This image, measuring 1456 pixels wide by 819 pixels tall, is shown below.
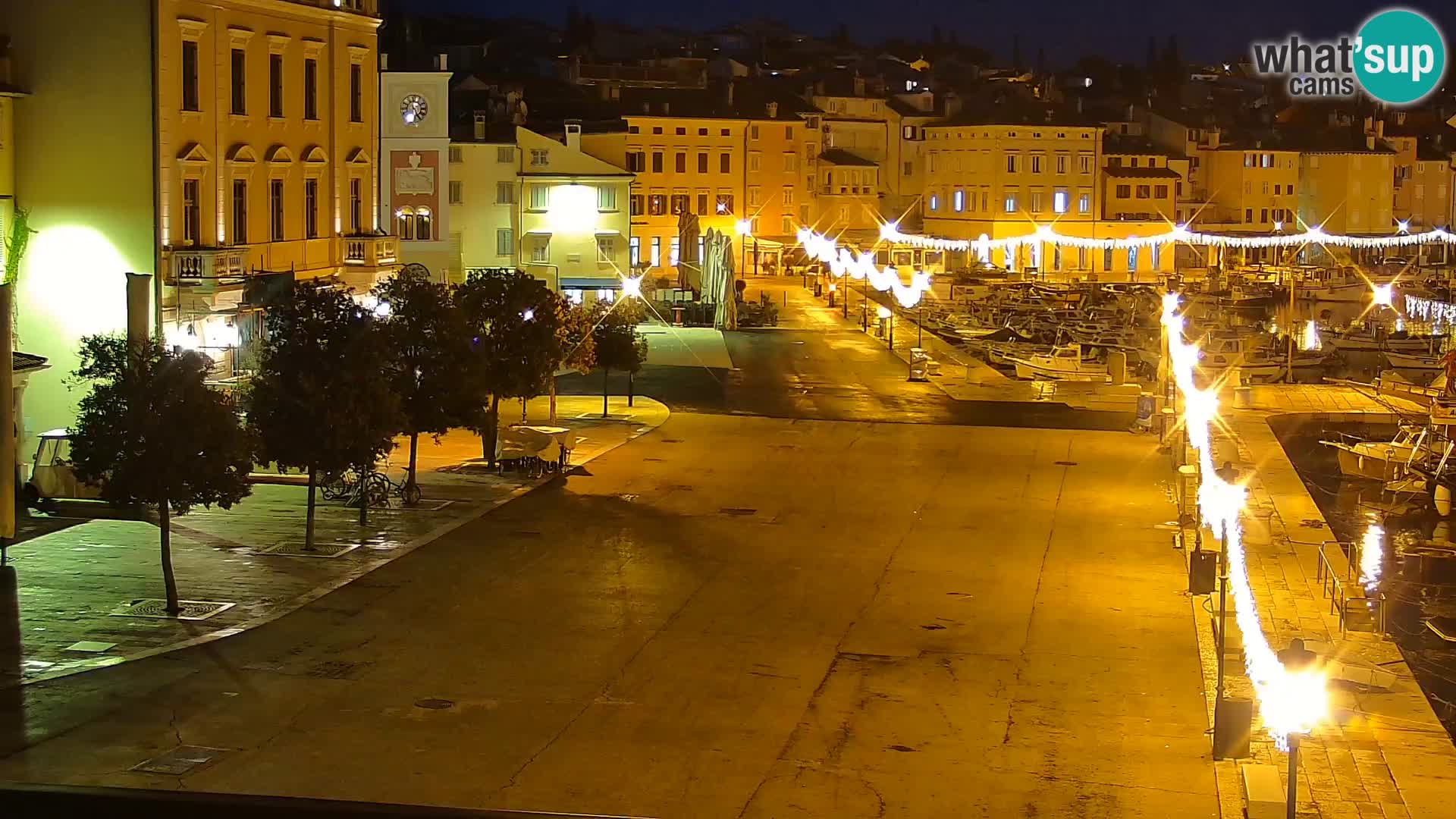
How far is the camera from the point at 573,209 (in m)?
76.4

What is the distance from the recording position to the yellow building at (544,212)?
7544 centimetres

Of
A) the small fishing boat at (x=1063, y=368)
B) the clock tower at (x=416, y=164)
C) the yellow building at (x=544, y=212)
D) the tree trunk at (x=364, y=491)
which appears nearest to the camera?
the tree trunk at (x=364, y=491)

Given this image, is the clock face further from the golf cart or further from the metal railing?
the metal railing

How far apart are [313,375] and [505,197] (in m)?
49.8

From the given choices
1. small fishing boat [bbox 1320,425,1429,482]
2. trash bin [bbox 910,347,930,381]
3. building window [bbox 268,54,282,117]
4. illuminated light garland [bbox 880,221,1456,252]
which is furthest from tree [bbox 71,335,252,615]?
illuminated light garland [bbox 880,221,1456,252]

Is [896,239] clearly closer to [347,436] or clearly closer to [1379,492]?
[1379,492]

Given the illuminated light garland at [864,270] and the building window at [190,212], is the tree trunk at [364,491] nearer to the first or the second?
the building window at [190,212]

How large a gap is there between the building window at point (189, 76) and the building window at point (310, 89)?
15.4 ft

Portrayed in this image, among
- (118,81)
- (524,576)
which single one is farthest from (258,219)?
(524,576)

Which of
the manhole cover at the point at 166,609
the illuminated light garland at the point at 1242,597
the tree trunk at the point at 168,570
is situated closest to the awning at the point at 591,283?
the illuminated light garland at the point at 1242,597

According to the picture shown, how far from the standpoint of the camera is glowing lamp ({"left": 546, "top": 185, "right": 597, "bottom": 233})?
7631 centimetres

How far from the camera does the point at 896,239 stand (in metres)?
106

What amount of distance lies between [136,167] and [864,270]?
50063mm

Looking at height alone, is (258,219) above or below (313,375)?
above
